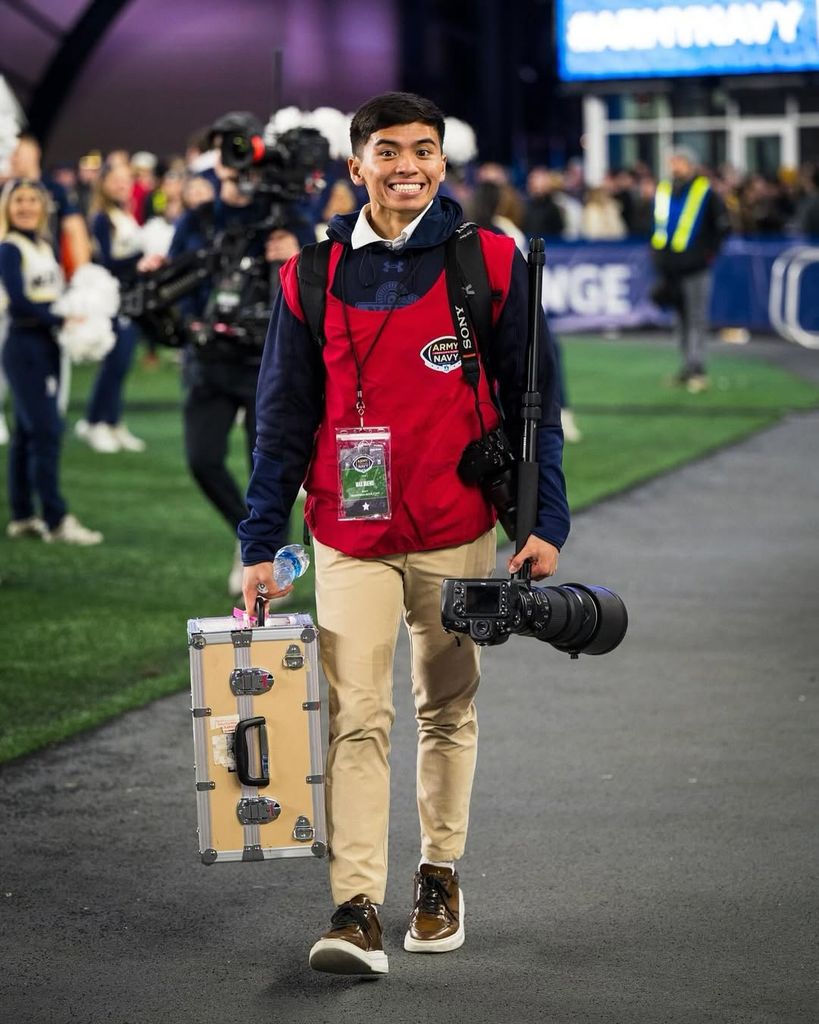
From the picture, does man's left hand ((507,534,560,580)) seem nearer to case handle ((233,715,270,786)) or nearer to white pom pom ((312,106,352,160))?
case handle ((233,715,270,786))

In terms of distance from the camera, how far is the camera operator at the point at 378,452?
14.6 ft

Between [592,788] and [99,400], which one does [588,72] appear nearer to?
[99,400]

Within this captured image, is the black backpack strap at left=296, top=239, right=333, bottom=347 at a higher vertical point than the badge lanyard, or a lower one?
higher

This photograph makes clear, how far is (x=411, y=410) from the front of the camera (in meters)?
4.49

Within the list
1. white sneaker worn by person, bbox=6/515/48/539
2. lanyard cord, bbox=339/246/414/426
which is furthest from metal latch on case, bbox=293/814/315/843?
white sneaker worn by person, bbox=6/515/48/539

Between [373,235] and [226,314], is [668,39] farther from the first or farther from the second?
[373,235]

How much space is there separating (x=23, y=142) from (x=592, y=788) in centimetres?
791

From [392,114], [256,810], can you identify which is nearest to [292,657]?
[256,810]

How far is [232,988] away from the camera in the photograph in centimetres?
454

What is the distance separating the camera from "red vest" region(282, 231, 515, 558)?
4457 millimetres

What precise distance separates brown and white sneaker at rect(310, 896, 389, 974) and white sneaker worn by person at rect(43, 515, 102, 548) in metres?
6.69

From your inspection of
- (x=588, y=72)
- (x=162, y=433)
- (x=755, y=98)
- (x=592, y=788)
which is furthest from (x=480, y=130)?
(x=592, y=788)

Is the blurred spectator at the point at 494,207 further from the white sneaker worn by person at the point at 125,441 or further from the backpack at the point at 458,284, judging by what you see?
the backpack at the point at 458,284

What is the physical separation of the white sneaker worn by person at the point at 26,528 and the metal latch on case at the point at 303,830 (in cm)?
691
